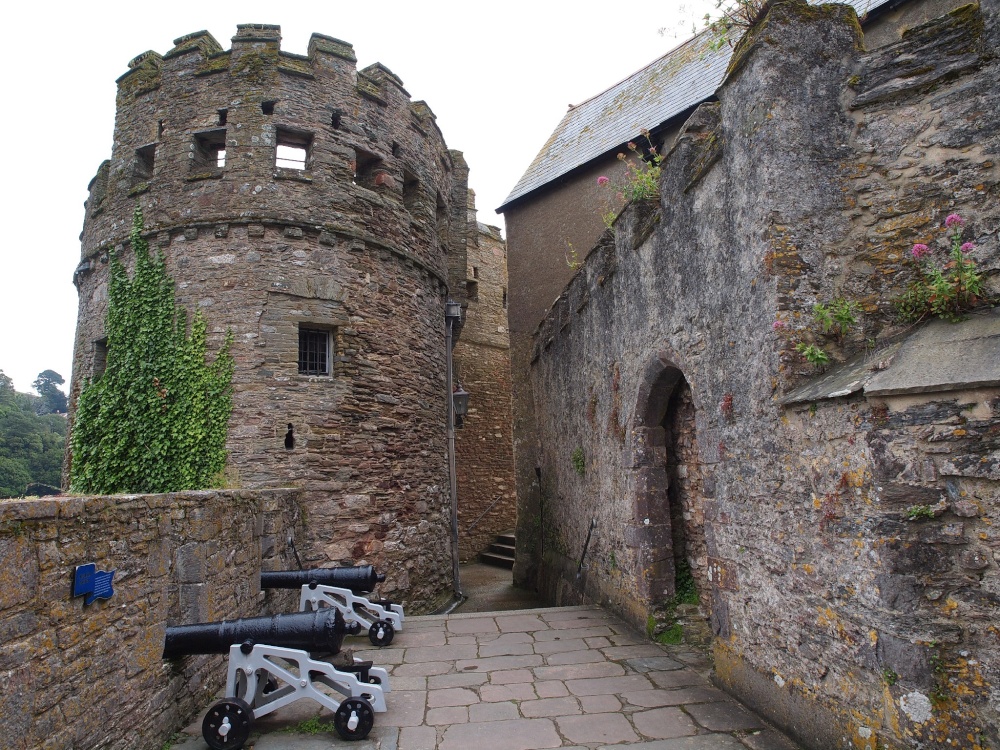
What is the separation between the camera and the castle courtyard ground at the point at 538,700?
→ 3.65 m

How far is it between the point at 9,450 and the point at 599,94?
2723cm

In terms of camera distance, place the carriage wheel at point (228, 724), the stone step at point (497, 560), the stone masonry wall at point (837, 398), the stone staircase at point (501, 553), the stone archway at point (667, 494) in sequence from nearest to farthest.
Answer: the stone masonry wall at point (837, 398), the carriage wheel at point (228, 724), the stone archway at point (667, 494), the stone step at point (497, 560), the stone staircase at point (501, 553)

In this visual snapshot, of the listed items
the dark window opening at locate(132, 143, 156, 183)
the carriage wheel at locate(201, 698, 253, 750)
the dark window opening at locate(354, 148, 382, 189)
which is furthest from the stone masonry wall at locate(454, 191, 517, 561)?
the carriage wheel at locate(201, 698, 253, 750)

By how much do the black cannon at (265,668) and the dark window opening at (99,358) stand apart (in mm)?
6106

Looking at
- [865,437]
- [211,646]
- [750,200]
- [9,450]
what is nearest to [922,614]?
[865,437]

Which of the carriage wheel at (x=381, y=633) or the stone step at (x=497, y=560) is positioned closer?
the carriage wheel at (x=381, y=633)

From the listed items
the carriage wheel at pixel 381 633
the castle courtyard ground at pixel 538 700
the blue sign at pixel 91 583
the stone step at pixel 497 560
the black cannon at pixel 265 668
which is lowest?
the stone step at pixel 497 560

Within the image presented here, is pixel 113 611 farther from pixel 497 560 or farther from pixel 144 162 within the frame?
pixel 497 560

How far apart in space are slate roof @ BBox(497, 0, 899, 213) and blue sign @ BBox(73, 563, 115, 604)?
9922 millimetres

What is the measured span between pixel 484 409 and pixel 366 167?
31.1 feet

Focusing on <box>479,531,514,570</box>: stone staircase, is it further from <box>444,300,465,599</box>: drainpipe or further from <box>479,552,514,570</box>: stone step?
<box>444,300,465,599</box>: drainpipe

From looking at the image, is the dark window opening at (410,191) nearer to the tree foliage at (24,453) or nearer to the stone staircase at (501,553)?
the stone staircase at (501,553)

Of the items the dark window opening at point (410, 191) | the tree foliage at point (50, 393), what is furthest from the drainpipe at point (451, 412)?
the tree foliage at point (50, 393)

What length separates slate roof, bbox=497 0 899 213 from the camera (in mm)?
10773
